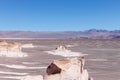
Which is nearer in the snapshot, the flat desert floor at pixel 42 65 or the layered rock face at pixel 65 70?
the layered rock face at pixel 65 70

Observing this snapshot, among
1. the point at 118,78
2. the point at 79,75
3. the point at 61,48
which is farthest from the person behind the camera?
the point at 61,48

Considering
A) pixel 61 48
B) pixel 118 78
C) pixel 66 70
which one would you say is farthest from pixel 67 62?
pixel 61 48

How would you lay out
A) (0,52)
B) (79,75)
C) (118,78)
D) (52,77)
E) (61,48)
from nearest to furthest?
(52,77)
(79,75)
(118,78)
(0,52)
(61,48)

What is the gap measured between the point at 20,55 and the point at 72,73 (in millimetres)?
25313

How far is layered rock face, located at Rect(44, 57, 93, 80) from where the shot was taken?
1361 centimetres

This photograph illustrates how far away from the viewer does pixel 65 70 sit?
1382cm

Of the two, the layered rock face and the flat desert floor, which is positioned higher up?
the layered rock face

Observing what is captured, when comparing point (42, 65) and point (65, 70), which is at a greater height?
point (65, 70)

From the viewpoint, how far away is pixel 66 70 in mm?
13859

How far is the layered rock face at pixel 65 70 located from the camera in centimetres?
1361

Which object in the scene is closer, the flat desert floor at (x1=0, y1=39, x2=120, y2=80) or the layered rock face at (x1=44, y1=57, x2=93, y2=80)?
the layered rock face at (x1=44, y1=57, x2=93, y2=80)

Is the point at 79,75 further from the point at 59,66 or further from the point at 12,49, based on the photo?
the point at 12,49

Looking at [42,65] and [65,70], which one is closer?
[65,70]

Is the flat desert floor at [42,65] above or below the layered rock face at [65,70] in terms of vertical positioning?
below
